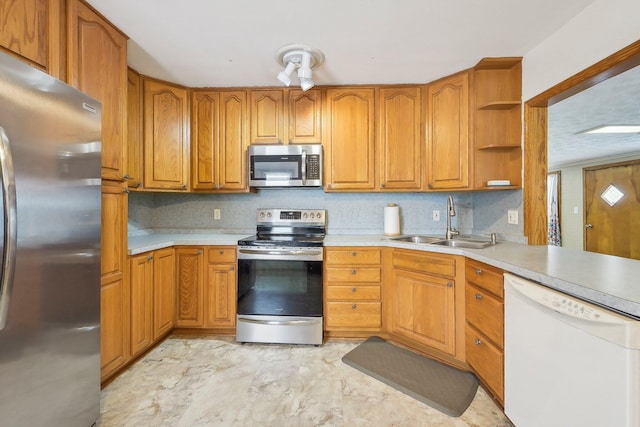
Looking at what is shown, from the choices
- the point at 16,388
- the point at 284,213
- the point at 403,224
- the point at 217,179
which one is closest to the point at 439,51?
the point at 403,224

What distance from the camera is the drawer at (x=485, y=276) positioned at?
1554 mm

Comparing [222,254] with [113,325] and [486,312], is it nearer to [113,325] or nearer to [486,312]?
[113,325]

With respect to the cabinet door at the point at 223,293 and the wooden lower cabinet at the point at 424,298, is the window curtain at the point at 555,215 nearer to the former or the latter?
the wooden lower cabinet at the point at 424,298

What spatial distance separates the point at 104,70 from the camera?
170cm

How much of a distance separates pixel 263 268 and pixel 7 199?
1.63m

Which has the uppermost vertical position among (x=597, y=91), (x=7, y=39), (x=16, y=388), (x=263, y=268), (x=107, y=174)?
(x=597, y=91)

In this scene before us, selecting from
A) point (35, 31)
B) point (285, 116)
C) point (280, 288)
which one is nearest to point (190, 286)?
point (280, 288)

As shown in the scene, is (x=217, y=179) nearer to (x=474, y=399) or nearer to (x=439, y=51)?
(x=439, y=51)

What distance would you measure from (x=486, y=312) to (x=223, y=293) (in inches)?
80.1

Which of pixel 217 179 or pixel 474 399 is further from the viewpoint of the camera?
pixel 217 179

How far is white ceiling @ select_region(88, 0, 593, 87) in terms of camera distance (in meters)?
1.59

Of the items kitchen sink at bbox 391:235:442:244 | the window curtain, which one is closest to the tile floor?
kitchen sink at bbox 391:235:442:244

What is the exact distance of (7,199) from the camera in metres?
0.94

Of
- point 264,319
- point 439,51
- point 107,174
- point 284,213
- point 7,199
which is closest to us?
point 7,199
